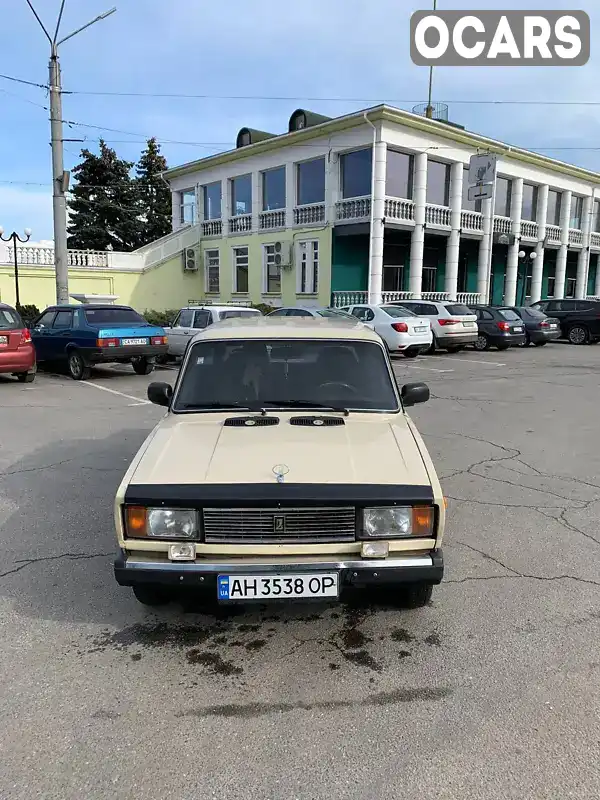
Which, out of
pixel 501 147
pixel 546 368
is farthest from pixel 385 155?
pixel 546 368

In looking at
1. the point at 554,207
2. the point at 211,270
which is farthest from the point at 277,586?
the point at 554,207

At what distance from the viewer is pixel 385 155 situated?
919 inches

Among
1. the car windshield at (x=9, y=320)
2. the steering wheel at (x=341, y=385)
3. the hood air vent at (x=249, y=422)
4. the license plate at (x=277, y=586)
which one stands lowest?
the license plate at (x=277, y=586)

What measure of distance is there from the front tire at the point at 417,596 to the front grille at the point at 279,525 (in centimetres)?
69

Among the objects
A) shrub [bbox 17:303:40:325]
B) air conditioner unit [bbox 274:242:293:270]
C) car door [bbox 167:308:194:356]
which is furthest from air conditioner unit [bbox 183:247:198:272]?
car door [bbox 167:308:194:356]

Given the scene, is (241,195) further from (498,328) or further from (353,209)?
(498,328)

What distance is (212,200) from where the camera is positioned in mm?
31812

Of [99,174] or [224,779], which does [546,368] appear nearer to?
[224,779]

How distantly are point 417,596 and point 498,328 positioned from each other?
18.4 m

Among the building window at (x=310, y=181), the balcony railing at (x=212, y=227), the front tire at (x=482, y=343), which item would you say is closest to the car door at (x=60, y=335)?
the front tire at (x=482, y=343)

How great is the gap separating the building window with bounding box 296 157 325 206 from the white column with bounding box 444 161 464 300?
5.62m

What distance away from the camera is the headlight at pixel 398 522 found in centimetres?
312

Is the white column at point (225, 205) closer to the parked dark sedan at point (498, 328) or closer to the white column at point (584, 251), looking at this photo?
the parked dark sedan at point (498, 328)

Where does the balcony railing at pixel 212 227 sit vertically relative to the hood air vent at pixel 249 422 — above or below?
above
